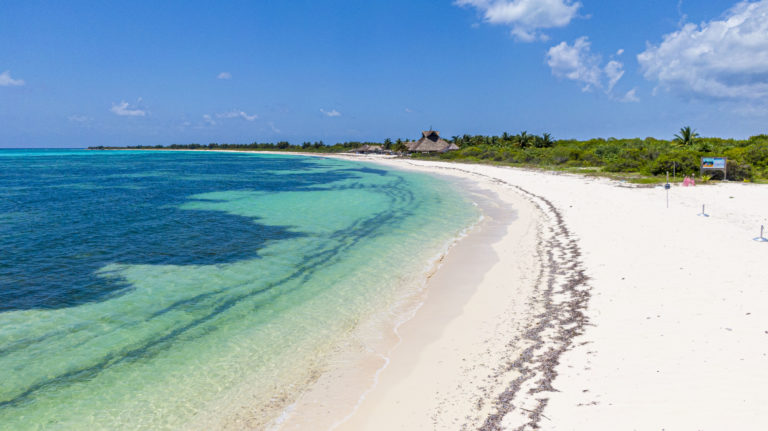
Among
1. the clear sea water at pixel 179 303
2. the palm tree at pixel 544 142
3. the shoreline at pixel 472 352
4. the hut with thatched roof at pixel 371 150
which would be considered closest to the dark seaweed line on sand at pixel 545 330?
the shoreline at pixel 472 352

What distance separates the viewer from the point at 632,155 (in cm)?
3700

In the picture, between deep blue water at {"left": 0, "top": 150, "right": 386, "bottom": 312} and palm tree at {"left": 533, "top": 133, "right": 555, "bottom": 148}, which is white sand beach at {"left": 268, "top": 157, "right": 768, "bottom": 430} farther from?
palm tree at {"left": 533, "top": 133, "right": 555, "bottom": 148}

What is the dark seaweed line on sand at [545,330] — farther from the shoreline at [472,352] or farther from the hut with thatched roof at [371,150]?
the hut with thatched roof at [371,150]

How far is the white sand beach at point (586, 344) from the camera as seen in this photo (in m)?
4.83

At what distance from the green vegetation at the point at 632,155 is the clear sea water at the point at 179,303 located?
18735 mm

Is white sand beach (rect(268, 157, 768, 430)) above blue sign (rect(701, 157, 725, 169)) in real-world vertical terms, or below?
below

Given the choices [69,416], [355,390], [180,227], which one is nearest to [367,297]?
[355,390]

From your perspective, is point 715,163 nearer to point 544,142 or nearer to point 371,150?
point 544,142

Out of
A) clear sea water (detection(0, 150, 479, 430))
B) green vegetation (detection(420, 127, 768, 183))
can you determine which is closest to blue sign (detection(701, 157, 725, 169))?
green vegetation (detection(420, 127, 768, 183))

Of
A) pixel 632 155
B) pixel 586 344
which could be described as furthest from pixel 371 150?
A: pixel 586 344

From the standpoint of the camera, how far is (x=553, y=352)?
6.43 metres

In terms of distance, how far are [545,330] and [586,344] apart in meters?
0.92

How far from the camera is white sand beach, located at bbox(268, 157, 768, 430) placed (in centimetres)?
483

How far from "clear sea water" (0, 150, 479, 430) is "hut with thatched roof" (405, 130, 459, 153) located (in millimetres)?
69619
